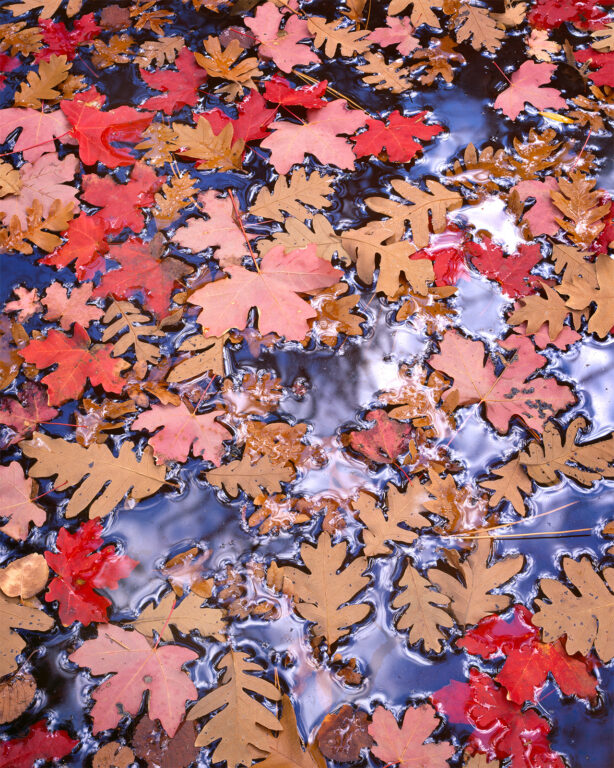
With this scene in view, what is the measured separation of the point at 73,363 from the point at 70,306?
0.23m

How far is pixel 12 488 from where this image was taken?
187cm

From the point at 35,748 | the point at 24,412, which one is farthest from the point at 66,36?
the point at 35,748

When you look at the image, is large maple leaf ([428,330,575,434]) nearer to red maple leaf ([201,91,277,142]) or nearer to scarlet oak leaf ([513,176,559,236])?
scarlet oak leaf ([513,176,559,236])

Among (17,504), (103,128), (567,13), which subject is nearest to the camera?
(17,504)

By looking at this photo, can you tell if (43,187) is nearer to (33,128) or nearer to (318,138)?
(33,128)

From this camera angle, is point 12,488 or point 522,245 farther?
point 522,245

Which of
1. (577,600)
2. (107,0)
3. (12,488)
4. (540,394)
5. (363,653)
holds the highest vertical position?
(107,0)

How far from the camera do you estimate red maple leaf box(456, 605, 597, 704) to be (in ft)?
5.41

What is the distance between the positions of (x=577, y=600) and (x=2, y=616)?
174 centimetres

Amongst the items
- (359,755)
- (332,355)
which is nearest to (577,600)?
(359,755)

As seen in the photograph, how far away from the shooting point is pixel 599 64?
7.77 feet

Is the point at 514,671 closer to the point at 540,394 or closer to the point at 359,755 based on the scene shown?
the point at 359,755

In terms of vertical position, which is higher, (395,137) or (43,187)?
(395,137)

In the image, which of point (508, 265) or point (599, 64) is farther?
point (599, 64)
